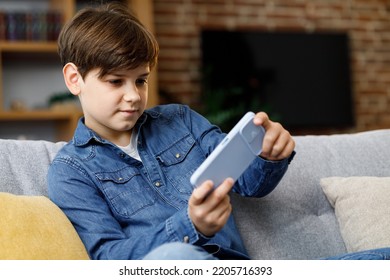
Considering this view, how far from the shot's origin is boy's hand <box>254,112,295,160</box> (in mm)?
1055

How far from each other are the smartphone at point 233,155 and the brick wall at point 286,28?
2.88 m

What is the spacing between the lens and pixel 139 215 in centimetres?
121

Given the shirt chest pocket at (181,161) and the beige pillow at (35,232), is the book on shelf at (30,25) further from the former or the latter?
the beige pillow at (35,232)

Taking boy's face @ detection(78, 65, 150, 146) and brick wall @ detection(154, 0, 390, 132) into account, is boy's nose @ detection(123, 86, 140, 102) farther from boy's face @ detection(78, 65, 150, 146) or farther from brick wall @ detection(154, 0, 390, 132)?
brick wall @ detection(154, 0, 390, 132)

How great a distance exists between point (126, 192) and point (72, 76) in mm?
295

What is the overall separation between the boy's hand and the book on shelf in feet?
8.91

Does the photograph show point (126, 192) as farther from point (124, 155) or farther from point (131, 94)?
point (131, 94)

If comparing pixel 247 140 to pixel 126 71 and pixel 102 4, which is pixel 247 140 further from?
pixel 102 4

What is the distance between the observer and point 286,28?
4.43 metres

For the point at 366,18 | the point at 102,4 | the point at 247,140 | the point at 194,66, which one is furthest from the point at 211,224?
the point at 366,18

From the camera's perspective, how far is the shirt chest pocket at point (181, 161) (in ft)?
4.27

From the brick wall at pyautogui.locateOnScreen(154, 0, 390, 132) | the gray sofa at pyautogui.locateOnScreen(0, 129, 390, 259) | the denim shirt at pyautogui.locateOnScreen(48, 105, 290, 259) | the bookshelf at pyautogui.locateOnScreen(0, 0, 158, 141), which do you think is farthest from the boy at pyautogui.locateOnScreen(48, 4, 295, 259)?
the brick wall at pyautogui.locateOnScreen(154, 0, 390, 132)

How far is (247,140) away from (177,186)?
306mm

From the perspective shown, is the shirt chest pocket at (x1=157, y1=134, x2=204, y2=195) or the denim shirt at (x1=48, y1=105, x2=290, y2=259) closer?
the denim shirt at (x1=48, y1=105, x2=290, y2=259)
